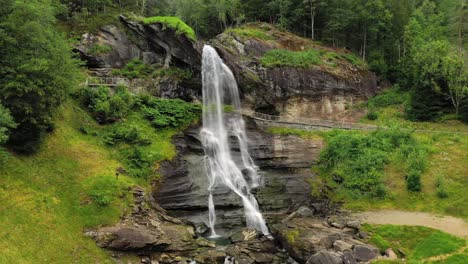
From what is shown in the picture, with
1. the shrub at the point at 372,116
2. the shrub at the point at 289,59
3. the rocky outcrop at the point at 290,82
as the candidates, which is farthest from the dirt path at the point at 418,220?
the shrub at the point at 289,59

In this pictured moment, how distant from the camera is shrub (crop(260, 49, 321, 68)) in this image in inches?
1813

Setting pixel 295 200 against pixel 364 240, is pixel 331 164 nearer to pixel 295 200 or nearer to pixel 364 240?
pixel 295 200

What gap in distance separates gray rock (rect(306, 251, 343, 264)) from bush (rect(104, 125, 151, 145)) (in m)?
17.9

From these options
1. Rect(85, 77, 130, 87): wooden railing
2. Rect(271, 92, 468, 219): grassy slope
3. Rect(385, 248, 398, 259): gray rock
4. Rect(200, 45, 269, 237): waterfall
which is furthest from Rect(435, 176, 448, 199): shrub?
Rect(85, 77, 130, 87): wooden railing

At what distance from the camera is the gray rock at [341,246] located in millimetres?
22125

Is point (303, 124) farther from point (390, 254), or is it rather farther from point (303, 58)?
point (390, 254)

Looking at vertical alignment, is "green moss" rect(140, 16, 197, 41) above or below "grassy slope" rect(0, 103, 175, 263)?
above

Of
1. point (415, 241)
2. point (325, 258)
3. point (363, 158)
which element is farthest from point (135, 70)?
point (415, 241)

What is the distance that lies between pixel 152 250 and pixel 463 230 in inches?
798

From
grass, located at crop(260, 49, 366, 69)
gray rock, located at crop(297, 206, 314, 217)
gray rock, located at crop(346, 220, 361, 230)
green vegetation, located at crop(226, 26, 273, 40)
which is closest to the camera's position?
gray rock, located at crop(346, 220, 361, 230)

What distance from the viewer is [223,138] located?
36.9 m

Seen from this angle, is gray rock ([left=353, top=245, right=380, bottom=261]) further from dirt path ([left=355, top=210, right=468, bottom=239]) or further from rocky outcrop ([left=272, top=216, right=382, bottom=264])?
dirt path ([left=355, top=210, right=468, bottom=239])

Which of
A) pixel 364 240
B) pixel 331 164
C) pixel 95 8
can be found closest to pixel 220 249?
pixel 364 240

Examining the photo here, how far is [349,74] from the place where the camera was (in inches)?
1961
